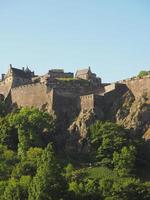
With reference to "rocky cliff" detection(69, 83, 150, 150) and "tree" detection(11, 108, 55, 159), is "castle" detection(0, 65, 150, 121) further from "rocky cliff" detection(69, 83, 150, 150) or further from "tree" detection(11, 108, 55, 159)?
"tree" detection(11, 108, 55, 159)

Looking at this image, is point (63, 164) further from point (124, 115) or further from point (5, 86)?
point (5, 86)

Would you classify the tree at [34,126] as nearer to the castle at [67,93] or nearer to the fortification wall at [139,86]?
the castle at [67,93]

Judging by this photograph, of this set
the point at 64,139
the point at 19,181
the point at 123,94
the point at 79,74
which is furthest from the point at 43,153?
the point at 79,74

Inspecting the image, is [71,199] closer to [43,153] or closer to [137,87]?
[43,153]

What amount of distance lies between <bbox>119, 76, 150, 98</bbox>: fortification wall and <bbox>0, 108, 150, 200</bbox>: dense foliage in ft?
29.2

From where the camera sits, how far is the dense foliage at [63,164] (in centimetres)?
7944

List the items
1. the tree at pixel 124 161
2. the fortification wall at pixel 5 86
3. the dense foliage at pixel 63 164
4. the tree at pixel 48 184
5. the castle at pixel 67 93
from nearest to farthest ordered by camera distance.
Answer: the tree at pixel 48 184
the dense foliage at pixel 63 164
the tree at pixel 124 161
the castle at pixel 67 93
the fortification wall at pixel 5 86

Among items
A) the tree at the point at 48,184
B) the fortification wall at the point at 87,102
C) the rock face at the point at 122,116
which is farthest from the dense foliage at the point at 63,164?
the fortification wall at the point at 87,102

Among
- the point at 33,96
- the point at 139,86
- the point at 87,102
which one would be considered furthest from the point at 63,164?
the point at 33,96

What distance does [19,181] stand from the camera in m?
83.1

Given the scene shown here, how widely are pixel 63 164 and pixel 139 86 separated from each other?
19.0m

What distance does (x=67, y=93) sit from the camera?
4284 inches

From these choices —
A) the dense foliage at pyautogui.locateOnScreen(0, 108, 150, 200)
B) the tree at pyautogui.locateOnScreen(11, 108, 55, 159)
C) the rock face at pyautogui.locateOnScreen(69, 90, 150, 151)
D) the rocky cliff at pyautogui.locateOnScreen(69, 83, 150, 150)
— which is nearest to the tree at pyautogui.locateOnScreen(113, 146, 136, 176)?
the dense foliage at pyautogui.locateOnScreen(0, 108, 150, 200)

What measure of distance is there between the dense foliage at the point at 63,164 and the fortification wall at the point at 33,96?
4005mm
